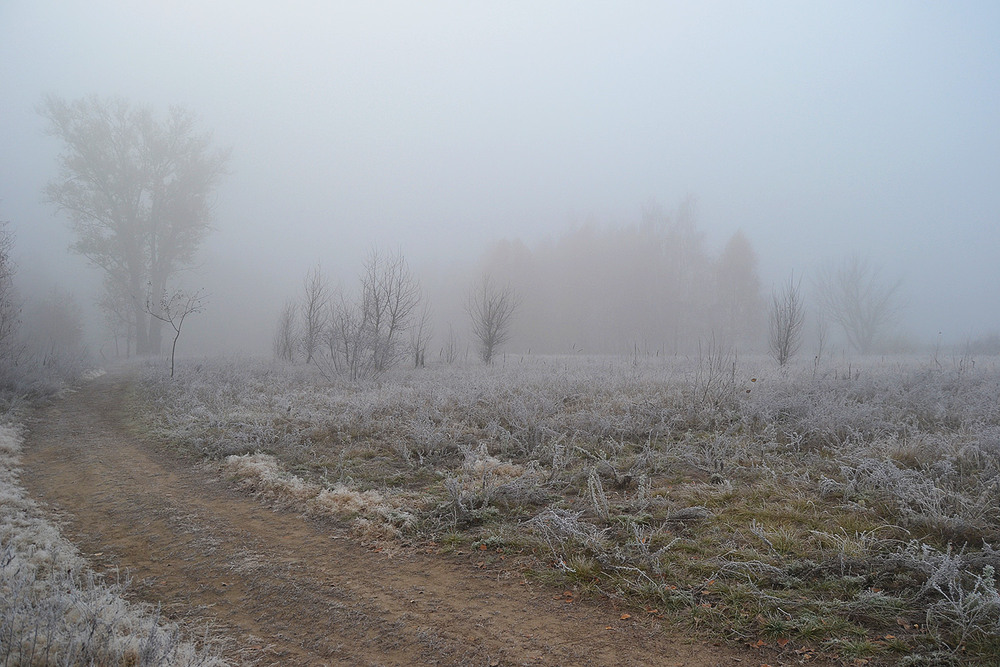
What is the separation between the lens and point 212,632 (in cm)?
349

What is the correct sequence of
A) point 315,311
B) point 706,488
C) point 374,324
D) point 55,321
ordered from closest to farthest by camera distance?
point 706,488
point 374,324
point 315,311
point 55,321

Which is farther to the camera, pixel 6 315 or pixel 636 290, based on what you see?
pixel 636 290

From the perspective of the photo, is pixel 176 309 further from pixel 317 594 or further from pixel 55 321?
pixel 55 321

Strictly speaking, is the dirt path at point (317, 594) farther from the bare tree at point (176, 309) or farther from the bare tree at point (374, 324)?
the bare tree at point (374, 324)

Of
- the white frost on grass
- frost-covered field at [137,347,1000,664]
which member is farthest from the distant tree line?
the white frost on grass

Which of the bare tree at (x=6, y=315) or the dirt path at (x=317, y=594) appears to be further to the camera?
the bare tree at (x=6, y=315)

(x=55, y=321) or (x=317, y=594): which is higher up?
(x=55, y=321)

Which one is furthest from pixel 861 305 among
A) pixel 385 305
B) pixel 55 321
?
pixel 55 321

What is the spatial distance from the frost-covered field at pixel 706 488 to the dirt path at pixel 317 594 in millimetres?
360

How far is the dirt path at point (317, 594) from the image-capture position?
10.7ft

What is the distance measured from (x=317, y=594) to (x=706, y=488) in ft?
13.3

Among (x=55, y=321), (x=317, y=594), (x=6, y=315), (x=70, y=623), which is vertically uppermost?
(x=55, y=321)

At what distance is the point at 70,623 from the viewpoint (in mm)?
3029

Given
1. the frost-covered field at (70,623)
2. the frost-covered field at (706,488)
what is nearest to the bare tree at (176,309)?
the frost-covered field at (706,488)
